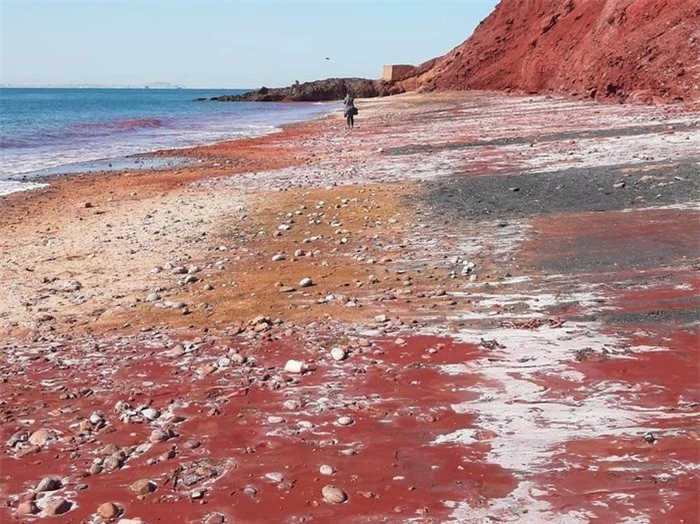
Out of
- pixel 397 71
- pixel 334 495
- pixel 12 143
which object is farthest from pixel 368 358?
pixel 397 71

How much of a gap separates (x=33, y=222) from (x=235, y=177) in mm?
6024

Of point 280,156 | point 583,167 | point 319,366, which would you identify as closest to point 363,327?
point 319,366

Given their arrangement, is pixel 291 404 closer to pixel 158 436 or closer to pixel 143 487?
pixel 158 436

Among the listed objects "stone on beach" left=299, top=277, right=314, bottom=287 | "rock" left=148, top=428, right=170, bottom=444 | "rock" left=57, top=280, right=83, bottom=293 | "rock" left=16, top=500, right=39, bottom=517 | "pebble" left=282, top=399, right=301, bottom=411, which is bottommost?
"rock" left=57, top=280, right=83, bottom=293

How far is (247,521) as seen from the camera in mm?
3971

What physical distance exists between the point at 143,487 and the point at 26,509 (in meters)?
0.70

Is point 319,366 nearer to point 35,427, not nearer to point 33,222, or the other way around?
point 35,427

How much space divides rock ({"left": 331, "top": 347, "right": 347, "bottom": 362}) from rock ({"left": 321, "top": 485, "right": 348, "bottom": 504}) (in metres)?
2.11

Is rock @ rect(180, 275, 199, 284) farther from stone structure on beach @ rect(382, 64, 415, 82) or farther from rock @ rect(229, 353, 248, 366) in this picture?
stone structure on beach @ rect(382, 64, 415, 82)

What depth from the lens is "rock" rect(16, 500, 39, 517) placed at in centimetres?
423

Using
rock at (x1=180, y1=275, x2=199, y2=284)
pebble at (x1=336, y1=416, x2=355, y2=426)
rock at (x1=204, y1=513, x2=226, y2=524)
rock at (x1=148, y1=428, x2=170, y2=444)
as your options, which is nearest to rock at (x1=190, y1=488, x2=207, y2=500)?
rock at (x1=204, y1=513, x2=226, y2=524)

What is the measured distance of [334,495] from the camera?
4141 mm

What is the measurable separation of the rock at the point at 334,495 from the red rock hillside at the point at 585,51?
91.6 ft

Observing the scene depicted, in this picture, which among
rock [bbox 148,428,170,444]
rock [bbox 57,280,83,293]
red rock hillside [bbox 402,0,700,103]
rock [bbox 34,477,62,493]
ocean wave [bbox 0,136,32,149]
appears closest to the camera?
rock [bbox 34,477,62,493]
